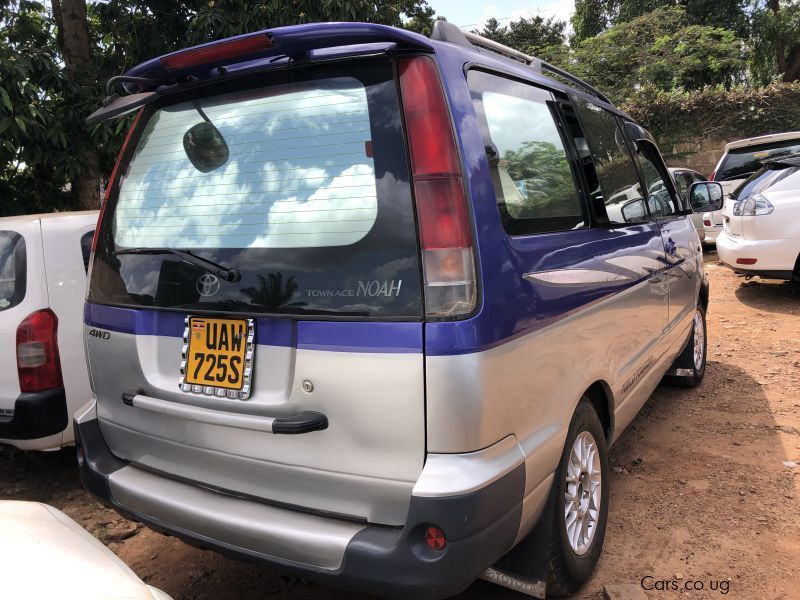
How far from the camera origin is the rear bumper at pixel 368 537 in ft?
5.47

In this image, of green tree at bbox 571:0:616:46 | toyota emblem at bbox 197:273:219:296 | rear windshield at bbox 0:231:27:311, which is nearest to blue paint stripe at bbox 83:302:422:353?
toyota emblem at bbox 197:273:219:296

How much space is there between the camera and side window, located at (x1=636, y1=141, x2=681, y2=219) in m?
3.57

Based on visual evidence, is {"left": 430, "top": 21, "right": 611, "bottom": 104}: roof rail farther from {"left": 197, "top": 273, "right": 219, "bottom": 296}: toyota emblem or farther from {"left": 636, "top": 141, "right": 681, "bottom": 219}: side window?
{"left": 197, "top": 273, "right": 219, "bottom": 296}: toyota emblem

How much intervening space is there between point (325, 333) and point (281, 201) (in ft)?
1.52

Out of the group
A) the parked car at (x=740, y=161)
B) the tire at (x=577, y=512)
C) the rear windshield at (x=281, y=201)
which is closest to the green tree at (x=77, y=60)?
the rear windshield at (x=281, y=201)

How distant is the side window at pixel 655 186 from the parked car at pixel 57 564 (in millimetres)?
3033

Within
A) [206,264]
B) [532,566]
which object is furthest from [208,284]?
[532,566]

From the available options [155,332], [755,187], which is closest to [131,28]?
[155,332]

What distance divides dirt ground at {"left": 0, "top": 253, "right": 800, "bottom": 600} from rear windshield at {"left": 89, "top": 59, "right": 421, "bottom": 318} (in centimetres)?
122

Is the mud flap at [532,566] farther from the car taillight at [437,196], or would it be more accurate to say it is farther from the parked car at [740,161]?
the parked car at [740,161]

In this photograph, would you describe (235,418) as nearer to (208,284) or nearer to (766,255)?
(208,284)

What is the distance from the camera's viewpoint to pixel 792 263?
6582mm

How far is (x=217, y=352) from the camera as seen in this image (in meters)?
1.97

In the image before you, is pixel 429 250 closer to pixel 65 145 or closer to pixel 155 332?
pixel 155 332
